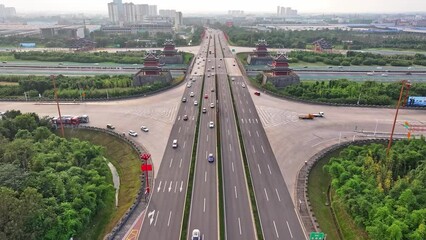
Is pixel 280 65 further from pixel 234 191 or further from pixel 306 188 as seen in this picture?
pixel 234 191

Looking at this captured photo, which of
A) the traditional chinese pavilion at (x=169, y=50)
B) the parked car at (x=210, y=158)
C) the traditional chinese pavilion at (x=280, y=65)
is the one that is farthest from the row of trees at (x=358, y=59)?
the parked car at (x=210, y=158)

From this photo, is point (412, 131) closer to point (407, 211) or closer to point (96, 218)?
point (407, 211)

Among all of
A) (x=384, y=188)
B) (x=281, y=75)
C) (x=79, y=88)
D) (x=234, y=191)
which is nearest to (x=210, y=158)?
(x=234, y=191)

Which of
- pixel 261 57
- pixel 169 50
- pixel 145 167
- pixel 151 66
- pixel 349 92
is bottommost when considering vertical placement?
pixel 145 167

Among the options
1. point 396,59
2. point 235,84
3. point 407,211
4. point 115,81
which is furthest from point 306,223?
point 396,59

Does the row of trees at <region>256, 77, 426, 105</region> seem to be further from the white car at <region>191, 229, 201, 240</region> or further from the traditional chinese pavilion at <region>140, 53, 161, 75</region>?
the white car at <region>191, 229, 201, 240</region>

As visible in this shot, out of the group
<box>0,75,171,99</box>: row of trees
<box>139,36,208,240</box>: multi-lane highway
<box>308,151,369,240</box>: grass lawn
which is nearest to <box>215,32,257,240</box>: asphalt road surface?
<box>139,36,208,240</box>: multi-lane highway
